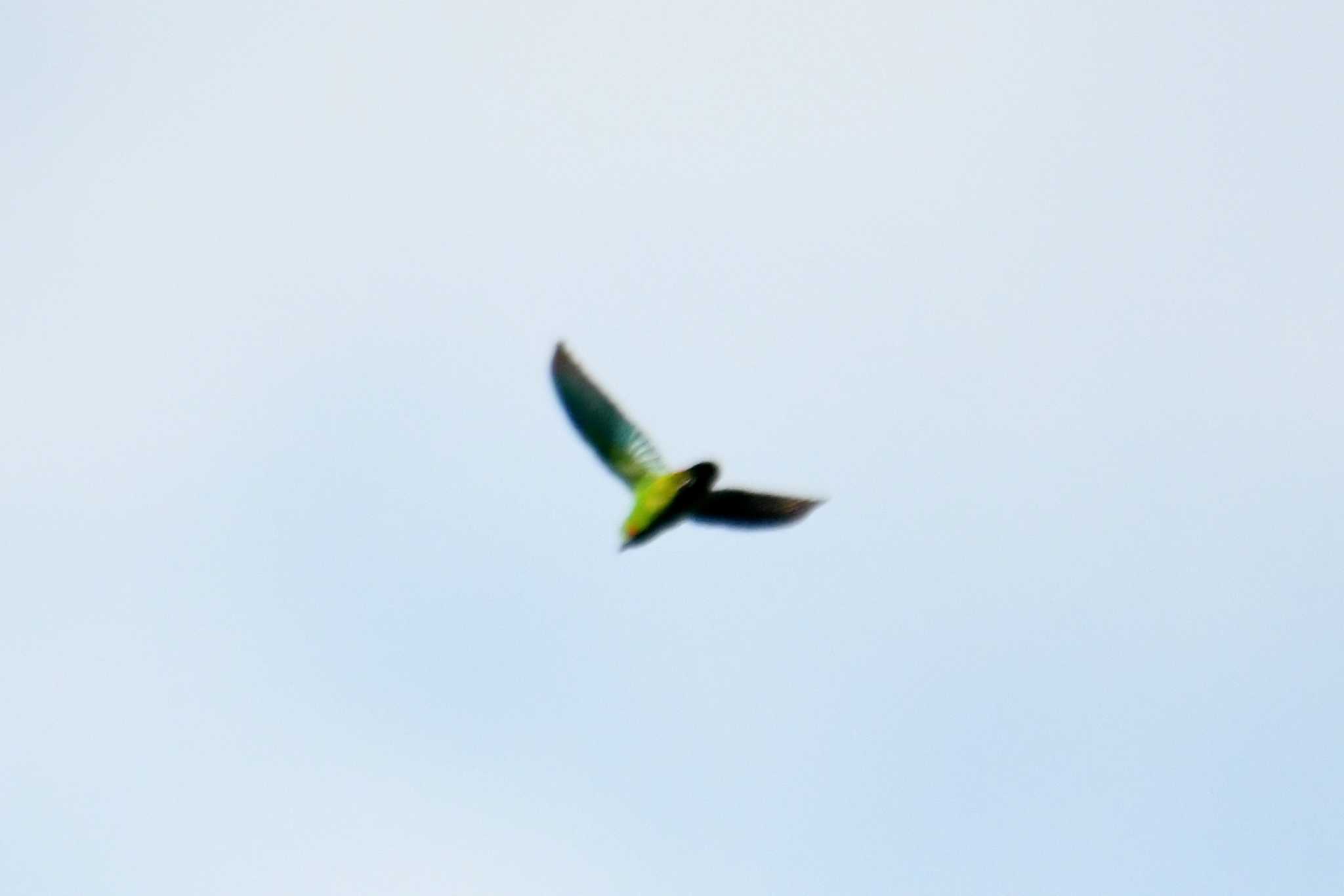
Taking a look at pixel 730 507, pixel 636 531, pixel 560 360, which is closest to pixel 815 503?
pixel 730 507

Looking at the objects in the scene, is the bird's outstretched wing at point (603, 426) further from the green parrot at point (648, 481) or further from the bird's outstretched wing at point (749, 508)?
the bird's outstretched wing at point (749, 508)

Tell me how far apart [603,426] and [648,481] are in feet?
3.83

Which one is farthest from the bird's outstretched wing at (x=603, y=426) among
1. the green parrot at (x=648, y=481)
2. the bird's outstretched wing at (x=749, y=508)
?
the bird's outstretched wing at (x=749, y=508)

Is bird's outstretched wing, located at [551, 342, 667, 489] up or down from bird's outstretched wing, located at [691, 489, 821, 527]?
up

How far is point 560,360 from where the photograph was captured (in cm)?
1844

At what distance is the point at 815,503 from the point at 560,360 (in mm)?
3895

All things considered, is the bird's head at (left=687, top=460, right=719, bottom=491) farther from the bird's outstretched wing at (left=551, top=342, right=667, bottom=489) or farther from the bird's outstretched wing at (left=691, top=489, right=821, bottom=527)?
the bird's outstretched wing at (left=551, top=342, right=667, bottom=489)

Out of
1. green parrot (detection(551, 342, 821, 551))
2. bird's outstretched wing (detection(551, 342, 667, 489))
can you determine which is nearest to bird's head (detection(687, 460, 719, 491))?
green parrot (detection(551, 342, 821, 551))

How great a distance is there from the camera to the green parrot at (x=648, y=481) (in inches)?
640

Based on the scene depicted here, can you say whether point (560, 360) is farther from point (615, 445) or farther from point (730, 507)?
point (730, 507)

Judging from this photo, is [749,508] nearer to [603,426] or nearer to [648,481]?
[648,481]

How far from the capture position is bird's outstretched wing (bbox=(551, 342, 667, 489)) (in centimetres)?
1783

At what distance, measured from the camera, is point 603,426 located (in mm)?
18219

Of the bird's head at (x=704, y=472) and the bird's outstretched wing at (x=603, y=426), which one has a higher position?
the bird's outstretched wing at (x=603, y=426)
